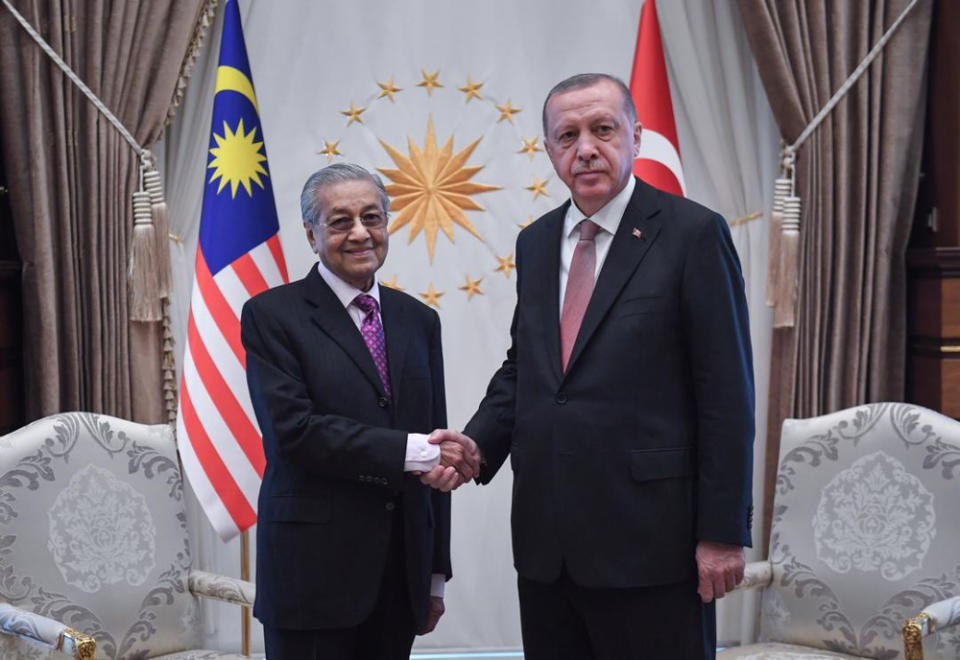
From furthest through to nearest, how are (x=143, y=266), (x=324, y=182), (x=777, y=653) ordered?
(x=143, y=266) < (x=777, y=653) < (x=324, y=182)

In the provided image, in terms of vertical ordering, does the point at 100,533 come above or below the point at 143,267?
below

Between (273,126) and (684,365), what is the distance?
87.2 inches

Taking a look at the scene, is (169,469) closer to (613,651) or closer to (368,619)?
(368,619)

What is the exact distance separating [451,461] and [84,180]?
6.19ft

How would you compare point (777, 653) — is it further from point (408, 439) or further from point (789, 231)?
point (789, 231)

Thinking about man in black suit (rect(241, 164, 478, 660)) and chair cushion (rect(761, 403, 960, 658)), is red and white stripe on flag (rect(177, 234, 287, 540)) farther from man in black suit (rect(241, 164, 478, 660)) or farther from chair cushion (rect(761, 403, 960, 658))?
chair cushion (rect(761, 403, 960, 658))

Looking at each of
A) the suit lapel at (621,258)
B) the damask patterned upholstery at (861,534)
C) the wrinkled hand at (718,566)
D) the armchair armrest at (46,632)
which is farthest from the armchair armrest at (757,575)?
the armchair armrest at (46,632)

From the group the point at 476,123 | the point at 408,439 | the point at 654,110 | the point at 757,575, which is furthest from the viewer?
the point at 476,123

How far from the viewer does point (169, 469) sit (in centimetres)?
271

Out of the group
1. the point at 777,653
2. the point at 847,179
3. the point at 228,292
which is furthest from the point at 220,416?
the point at 847,179

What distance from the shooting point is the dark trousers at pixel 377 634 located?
2010 millimetres

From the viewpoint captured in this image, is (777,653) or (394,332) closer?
(394,332)

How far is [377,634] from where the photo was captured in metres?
2.09

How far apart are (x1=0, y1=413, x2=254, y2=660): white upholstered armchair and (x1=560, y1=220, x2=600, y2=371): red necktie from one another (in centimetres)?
116
